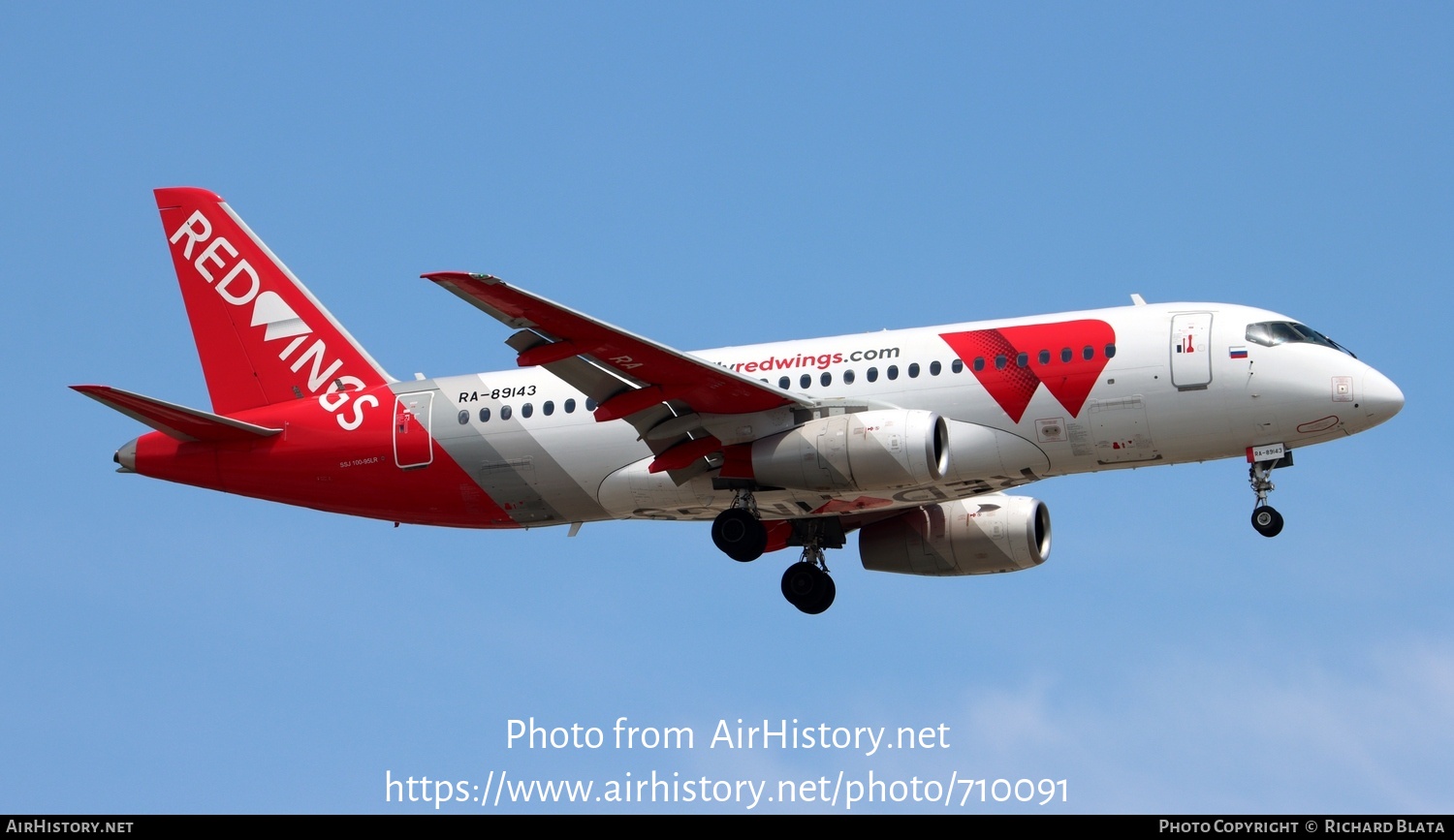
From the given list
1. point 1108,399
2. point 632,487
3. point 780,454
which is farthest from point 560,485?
point 1108,399

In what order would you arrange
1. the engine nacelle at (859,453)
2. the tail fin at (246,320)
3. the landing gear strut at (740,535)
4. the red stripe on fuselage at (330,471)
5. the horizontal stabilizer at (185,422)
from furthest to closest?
the tail fin at (246,320), the red stripe on fuselage at (330,471), the horizontal stabilizer at (185,422), the landing gear strut at (740,535), the engine nacelle at (859,453)

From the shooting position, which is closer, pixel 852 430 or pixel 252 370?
pixel 852 430

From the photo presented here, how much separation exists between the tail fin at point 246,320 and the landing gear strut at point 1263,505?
18153 mm

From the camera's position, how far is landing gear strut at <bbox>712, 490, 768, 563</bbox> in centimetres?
3738

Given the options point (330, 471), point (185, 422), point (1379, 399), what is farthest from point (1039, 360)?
point (185, 422)

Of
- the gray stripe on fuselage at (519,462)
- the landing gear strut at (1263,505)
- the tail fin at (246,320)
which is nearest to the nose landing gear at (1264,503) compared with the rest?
the landing gear strut at (1263,505)

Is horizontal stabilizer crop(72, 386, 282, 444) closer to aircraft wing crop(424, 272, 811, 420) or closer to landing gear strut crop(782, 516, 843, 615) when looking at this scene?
aircraft wing crop(424, 272, 811, 420)

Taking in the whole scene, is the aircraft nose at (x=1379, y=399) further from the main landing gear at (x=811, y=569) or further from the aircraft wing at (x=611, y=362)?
the main landing gear at (x=811, y=569)

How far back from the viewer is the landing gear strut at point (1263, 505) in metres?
36.0

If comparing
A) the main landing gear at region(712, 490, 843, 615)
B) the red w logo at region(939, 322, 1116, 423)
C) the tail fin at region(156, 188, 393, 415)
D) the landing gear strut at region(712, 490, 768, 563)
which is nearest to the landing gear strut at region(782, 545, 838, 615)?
the main landing gear at region(712, 490, 843, 615)

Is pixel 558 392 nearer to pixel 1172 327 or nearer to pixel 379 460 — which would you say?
pixel 379 460

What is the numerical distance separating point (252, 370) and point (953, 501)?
50.7ft

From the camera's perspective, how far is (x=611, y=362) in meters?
36.2

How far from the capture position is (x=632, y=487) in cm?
3862
